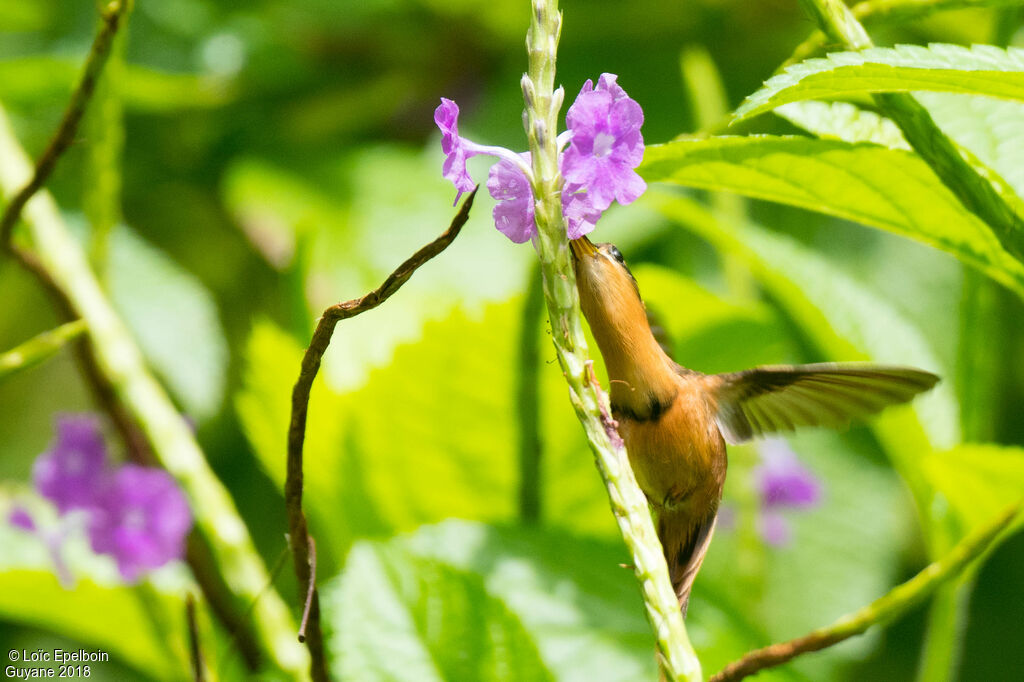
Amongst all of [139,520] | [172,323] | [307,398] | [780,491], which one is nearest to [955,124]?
[307,398]

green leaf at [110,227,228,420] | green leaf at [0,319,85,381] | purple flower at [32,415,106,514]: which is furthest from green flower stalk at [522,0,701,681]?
green leaf at [110,227,228,420]

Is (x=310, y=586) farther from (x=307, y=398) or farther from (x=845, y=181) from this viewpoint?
(x=845, y=181)

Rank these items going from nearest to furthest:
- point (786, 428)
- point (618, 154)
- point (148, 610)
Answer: point (618, 154) → point (786, 428) → point (148, 610)

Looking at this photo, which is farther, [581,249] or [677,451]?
[677,451]

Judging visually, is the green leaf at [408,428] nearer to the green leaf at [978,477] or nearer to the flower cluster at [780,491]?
the green leaf at [978,477]

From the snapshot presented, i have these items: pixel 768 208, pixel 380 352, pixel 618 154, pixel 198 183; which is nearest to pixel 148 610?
pixel 380 352

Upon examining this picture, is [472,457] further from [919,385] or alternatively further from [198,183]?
[198,183]

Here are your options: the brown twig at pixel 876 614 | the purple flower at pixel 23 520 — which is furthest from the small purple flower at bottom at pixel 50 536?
the brown twig at pixel 876 614
